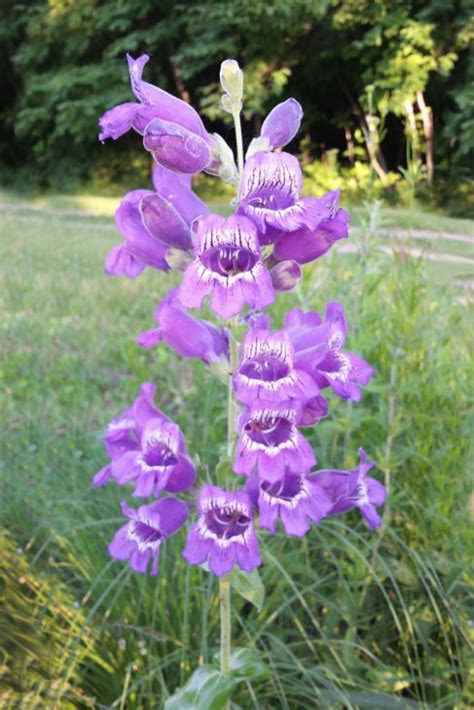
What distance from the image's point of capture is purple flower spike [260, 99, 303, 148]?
1177 millimetres

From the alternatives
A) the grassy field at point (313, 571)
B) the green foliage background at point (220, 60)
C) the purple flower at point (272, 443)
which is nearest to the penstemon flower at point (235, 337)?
the purple flower at point (272, 443)

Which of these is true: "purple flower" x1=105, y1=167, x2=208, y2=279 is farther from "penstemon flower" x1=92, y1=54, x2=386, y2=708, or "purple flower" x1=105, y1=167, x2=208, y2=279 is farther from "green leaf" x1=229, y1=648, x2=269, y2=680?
"green leaf" x1=229, y1=648, x2=269, y2=680

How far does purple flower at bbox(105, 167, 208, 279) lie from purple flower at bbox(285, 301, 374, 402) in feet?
0.76

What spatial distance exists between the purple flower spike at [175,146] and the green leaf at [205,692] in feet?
2.63

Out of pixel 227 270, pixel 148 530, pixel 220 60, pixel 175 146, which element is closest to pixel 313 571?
pixel 148 530

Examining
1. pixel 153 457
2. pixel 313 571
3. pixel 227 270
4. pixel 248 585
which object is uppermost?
pixel 227 270

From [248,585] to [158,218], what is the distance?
23.6 inches

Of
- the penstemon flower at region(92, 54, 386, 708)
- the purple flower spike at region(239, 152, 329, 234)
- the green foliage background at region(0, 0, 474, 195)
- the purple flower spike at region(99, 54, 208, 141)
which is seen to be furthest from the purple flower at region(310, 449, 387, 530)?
the green foliage background at region(0, 0, 474, 195)

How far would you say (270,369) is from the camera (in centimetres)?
111

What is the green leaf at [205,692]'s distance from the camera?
4.06ft

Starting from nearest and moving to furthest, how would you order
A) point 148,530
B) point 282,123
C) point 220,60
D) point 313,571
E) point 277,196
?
point 277,196, point 282,123, point 148,530, point 313,571, point 220,60

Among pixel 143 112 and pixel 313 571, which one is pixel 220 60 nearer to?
pixel 313 571

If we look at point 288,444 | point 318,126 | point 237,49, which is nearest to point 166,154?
point 288,444

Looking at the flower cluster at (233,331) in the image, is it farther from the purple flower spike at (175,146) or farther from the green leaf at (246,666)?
the green leaf at (246,666)
